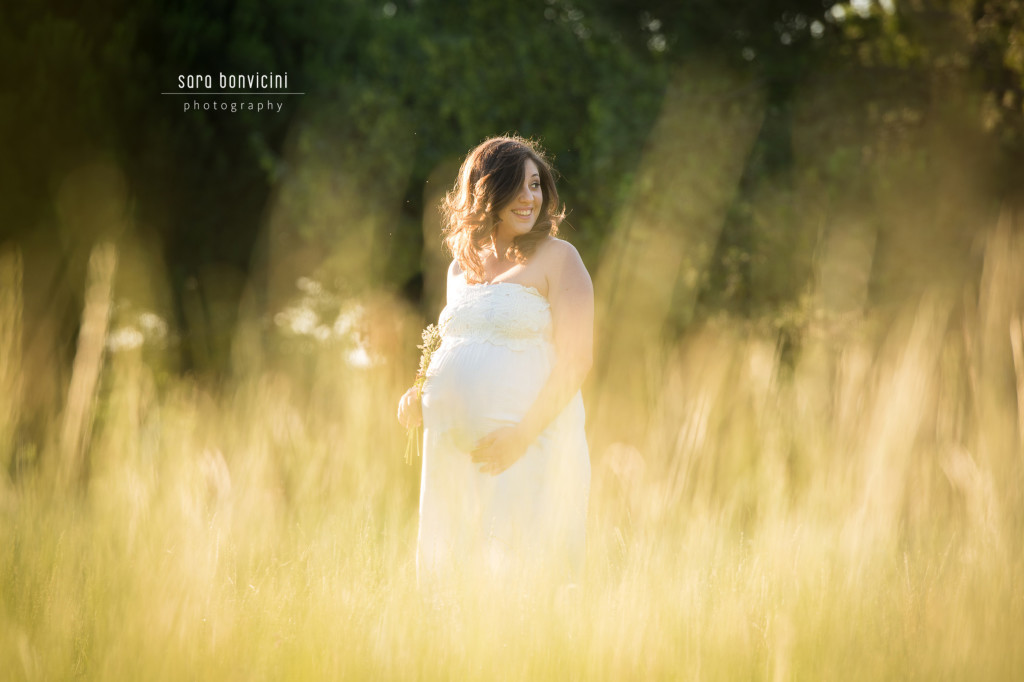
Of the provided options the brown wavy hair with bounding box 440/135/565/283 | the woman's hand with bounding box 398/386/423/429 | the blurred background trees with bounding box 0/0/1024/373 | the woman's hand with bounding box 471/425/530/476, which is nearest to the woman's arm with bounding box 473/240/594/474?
the woman's hand with bounding box 471/425/530/476

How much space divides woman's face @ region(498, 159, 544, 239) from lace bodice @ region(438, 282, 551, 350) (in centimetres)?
24

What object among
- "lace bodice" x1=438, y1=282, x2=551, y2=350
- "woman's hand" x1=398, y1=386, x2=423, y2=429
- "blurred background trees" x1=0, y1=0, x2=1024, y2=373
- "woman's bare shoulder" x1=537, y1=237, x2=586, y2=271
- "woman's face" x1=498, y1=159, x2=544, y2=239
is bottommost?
"woman's hand" x1=398, y1=386, x2=423, y2=429

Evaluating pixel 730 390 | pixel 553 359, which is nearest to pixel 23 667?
pixel 553 359

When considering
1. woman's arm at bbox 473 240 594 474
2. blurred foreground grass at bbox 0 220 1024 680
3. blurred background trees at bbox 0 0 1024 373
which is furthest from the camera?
blurred background trees at bbox 0 0 1024 373

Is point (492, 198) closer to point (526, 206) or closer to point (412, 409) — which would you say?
point (526, 206)

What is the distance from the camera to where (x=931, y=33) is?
7930 millimetres

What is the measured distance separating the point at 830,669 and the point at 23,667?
2.16 meters

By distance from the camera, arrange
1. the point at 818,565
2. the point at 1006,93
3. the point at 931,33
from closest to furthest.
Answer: the point at 818,565
the point at 1006,93
the point at 931,33

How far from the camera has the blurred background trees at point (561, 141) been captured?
810cm

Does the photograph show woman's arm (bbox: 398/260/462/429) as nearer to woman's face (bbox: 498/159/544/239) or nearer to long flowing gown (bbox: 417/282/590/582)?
long flowing gown (bbox: 417/282/590/582)

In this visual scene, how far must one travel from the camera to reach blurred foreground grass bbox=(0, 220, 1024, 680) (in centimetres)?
243

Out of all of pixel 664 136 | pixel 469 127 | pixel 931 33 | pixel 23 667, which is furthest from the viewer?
pixel 469 127

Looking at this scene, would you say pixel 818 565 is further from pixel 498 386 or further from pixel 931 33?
pixel 931 33

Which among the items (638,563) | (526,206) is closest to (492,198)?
(526,206)
